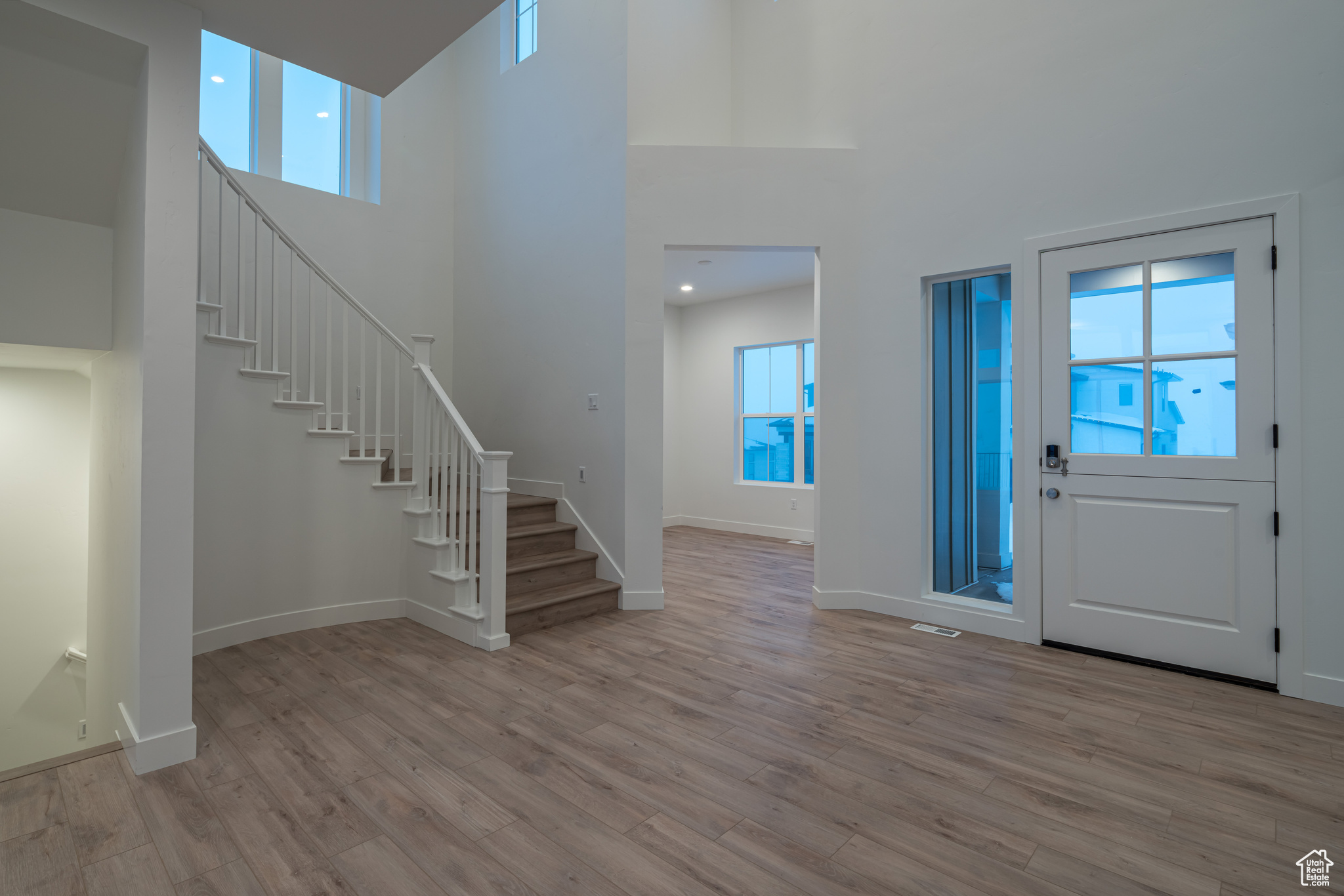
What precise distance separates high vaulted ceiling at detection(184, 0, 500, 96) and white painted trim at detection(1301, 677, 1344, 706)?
14.6 feet

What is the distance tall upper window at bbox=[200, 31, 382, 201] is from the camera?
4922 mm

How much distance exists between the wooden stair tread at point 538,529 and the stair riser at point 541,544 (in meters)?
0.02

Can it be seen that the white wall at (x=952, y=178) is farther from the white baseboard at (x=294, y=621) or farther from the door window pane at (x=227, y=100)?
the door window pane at (x=227, y=100)

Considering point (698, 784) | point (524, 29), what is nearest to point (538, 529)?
point (698, 784)

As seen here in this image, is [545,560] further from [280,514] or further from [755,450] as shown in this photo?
[755,450]

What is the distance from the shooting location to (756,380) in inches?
308

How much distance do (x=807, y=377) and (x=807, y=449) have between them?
83cm

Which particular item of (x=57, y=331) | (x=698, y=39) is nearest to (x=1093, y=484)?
(x=698, y=39)

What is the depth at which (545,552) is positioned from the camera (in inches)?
174

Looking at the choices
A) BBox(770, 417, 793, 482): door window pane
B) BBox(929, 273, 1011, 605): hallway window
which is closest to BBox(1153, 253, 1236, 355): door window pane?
BBox(929, 273, 1011, 605): hallway window

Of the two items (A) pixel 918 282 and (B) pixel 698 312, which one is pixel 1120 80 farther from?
(B) pixel 698 312

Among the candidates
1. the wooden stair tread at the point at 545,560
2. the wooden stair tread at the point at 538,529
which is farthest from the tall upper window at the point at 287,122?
the wooden stair tread at the point at 545,560

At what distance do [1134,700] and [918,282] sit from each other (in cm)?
254

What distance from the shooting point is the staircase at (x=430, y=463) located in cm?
354
